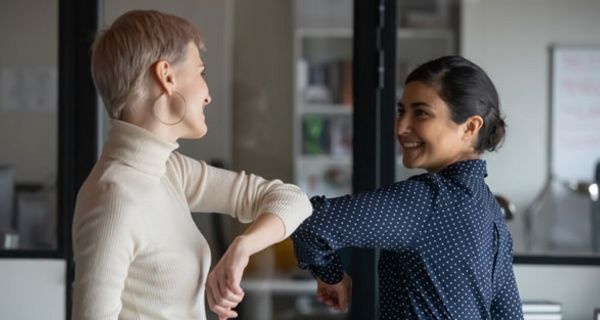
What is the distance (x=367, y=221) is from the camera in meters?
1.64

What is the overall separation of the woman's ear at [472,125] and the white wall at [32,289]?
6.36ft

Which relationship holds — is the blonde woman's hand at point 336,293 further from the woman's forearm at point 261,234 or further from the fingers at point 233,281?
the fingers at point 233,281

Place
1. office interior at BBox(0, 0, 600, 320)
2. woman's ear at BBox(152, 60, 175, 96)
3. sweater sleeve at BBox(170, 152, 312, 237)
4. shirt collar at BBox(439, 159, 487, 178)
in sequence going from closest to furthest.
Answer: woman's ear at BBox(152, 60, 175, 96)
sweater sleeve at BBox(170, 152, 312, 237)
shirt collar at BBox(439, 159, 487, 178)
office interior at BBox(0, 0, 600, 320)

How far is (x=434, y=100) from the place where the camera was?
1.83m

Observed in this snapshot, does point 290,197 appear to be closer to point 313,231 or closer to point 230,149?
point 313,231

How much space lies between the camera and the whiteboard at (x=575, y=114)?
333cm

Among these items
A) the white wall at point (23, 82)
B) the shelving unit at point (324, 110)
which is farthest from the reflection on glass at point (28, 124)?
Result: the shelving unit at point (324, 110)

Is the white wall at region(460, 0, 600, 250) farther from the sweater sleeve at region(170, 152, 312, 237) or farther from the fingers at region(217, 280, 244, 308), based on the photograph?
the fingers at region(217, 280, 244, 308)

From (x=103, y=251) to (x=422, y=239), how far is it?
640mm

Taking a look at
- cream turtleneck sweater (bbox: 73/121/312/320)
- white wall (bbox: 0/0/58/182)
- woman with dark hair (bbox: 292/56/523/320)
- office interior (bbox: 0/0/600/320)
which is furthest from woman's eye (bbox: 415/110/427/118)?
white wall (bbox: 0/0/58/182)

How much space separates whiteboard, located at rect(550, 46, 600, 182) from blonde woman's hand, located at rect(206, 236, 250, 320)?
2256 mm

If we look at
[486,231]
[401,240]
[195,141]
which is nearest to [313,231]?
[401,240]

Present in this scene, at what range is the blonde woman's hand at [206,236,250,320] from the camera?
1285 millimetres

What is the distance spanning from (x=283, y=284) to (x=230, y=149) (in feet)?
1.73
